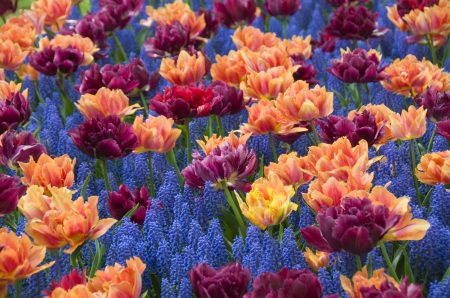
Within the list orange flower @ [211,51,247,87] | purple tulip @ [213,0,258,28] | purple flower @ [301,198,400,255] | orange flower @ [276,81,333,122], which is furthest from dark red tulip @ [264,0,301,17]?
purple flower @ [301,198,400,255]

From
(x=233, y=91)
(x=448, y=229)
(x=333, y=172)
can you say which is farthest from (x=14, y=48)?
(x=448, y=229)

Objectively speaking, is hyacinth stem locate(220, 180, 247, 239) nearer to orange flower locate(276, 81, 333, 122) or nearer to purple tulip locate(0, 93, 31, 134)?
orange flower locate(276, 81, 333, 122)

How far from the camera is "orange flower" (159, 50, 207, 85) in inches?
115

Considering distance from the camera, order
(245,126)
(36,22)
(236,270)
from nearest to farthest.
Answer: (236,270) < (245,126) < (36,22)

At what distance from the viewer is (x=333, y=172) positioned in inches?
74.5

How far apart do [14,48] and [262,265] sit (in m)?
A: 2.21

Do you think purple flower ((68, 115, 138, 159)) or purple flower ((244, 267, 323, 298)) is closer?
purple flower ((244, 267, 323, 298))

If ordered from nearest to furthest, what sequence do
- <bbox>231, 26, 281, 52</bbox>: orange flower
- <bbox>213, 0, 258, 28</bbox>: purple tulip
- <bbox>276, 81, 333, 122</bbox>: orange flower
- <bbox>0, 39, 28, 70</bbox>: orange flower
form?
<bbox>276, 81, 333, 122</bbox>: orange flower < <bbox>231, 26, 281, 52</bbox>: orange flower < <bbox>0, 39, 28, 70</bbox>: orange flower < <bbox>213, 0, 258, 28</bbox>: purple tulip

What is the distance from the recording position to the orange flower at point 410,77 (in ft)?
8.93

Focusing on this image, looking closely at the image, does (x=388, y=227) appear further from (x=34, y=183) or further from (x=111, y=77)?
(x=111, y=77)

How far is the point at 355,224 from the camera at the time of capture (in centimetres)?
152

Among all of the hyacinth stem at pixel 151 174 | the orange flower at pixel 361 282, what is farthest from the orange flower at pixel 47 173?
the orange flower at pixel 361 282

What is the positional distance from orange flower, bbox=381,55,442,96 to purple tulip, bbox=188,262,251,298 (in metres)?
1.48

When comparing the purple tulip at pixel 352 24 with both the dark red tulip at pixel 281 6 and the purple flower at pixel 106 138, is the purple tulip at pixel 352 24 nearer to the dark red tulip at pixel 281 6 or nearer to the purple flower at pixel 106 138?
the dark red tulip at pixel 281 6
